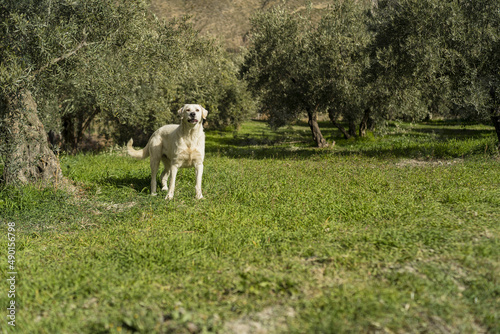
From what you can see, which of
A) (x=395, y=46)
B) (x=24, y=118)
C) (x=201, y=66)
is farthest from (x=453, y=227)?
(x=201, y=66)

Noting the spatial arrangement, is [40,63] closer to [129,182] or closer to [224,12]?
[129,182]

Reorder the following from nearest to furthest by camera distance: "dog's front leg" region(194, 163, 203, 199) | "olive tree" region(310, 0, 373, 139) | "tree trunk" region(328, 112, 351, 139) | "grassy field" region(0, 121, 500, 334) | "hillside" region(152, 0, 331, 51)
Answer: "grassy field" region(0, 121, 500, 334) < "dog's front leg" region(194, 163, 203, 199) < "olive tree" region(310, 0, 373, 139) < "tree trunk" region(328, 112, 351, 139) < "hillside" region(152, 0, 331, 51)

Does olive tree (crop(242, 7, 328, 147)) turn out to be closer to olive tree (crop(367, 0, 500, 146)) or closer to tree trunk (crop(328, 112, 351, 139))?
tree trunk (crop(328, 112, 351, 139))

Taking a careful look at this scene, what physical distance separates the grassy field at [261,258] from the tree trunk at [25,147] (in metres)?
0.73

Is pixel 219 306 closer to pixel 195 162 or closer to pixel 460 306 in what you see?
pixel 460 306

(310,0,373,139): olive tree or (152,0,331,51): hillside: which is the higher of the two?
(152,0,331,51): hillside

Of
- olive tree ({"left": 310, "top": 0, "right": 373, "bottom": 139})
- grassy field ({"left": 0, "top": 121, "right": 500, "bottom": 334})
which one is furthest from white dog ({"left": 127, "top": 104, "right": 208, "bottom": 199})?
olive tree ({"left": 310, "top": 0, "right": 373, "bottom": 139})

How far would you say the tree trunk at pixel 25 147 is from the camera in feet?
28.9

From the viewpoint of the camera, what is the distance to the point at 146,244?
19.2 feet

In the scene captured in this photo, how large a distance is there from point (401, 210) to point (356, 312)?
4019 millimetres

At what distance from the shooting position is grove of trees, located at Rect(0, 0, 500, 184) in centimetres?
888

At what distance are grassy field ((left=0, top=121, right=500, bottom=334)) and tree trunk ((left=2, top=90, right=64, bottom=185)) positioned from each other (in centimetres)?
73

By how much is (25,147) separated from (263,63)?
15.7 metres

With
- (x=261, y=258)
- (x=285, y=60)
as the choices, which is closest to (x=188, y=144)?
(x=261, y=258)
